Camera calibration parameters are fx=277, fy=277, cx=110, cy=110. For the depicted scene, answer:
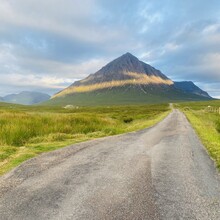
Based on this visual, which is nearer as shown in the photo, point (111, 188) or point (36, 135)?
point (111, 188)

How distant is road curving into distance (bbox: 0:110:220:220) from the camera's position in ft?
20.2

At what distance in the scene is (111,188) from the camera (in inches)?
306

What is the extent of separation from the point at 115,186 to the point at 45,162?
Result: 410 cm

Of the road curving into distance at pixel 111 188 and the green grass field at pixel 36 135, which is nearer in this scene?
the road curving into distance at pixel 111 188

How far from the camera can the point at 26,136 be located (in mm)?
18062

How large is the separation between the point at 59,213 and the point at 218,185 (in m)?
5.13

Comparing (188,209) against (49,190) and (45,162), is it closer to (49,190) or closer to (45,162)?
(49,190)

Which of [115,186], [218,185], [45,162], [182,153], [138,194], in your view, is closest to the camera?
[138,194]

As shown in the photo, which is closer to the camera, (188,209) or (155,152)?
(188,209)

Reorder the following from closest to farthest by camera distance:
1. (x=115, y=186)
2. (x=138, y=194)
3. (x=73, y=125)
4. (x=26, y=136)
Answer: (x=138, y=194)
(x=115, y=186)
(x=26, y=136)
(x=73, y=125)

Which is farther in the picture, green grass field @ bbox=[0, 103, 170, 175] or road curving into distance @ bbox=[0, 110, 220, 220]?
green grass field @ bbox=[0, 103, 170, 175]

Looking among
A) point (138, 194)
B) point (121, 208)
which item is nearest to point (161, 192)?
point (138, 194)

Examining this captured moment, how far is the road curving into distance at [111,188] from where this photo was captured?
6164mm

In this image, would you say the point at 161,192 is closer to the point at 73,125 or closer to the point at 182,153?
the point at 182,153
